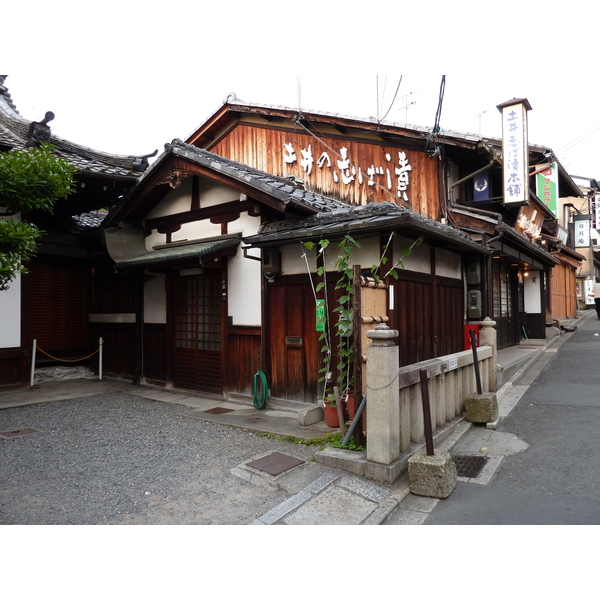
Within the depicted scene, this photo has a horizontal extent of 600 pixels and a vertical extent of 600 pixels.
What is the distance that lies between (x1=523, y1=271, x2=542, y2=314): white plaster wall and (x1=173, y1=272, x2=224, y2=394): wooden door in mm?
14048

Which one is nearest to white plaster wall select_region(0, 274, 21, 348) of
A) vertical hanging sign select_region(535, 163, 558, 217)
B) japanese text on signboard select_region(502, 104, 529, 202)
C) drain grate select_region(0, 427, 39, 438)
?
drain grate select_region(0, 427, 39, 438)

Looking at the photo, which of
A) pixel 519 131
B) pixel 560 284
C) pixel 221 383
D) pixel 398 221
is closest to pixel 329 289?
pixel 398 221

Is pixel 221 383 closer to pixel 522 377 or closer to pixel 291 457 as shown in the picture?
pixel 291 457

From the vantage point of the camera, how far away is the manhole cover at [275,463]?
17.5 feet

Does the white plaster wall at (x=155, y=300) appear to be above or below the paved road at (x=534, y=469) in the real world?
above

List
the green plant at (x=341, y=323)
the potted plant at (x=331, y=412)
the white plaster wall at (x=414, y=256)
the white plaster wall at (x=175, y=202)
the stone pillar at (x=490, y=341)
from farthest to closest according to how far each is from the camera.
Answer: the white plaster wall at (x=175, y=202), the stone pillar at (x=490, y=341), the white plaster wall at (x=414, y=256), the potted plant at (x=331, y=412), the green plant at (x=341, y=323)

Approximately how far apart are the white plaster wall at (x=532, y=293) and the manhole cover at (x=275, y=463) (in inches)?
611

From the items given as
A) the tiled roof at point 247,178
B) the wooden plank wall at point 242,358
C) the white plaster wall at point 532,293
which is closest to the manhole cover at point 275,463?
the wooden plank wall at point 242,358

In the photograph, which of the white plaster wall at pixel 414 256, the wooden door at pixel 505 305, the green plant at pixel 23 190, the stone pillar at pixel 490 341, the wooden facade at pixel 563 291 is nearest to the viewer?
the green plant at pixel 23 190

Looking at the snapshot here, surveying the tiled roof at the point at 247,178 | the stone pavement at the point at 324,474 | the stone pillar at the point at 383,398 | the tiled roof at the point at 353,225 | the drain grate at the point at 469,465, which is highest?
the tiled roof at the point at 247,178

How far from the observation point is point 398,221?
6148mm

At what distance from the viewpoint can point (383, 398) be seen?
493cm

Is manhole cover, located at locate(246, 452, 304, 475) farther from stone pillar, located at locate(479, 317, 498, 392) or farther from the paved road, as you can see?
stone pillar, located at locate(479, 317, 498, 392)

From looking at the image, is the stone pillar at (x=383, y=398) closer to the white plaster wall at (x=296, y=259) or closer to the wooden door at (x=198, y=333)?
the white plaster wall at (x=296, y=259)
